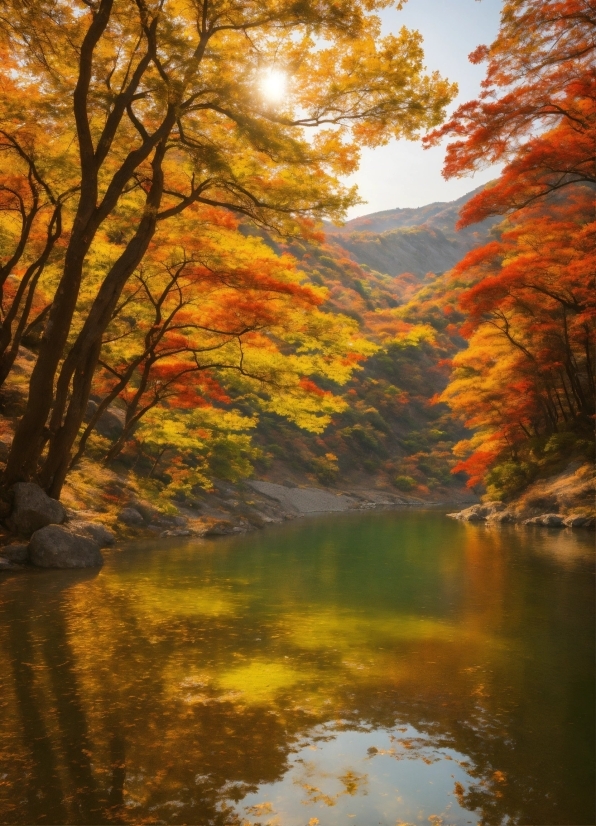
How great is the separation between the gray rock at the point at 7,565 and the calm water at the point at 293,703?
1.48ft

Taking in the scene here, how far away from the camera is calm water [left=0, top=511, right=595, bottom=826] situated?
10.9 feet

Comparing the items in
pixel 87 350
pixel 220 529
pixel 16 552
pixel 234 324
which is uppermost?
pixel 234 324

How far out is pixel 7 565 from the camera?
9.65 meters

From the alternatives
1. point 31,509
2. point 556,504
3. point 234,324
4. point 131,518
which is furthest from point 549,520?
point 31,509

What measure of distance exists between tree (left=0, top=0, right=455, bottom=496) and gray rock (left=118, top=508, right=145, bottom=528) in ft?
18.6

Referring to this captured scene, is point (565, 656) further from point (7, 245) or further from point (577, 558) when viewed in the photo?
point (7, 245)

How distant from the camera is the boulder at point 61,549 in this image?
10.1 meters

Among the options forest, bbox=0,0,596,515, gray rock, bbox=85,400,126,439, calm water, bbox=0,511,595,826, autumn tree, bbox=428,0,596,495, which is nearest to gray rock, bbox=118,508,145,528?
forest, bbox=0,0,596,515

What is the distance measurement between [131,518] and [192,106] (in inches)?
408

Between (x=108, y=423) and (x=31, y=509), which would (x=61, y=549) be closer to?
(x=31, y=509)

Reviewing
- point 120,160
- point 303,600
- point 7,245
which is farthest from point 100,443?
point 303,600

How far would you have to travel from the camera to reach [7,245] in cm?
1345

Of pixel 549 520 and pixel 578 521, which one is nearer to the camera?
pixel 578 521

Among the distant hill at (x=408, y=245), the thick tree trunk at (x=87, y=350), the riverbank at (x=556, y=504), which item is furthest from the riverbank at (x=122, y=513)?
the distant hill at (x=408, y=245)
